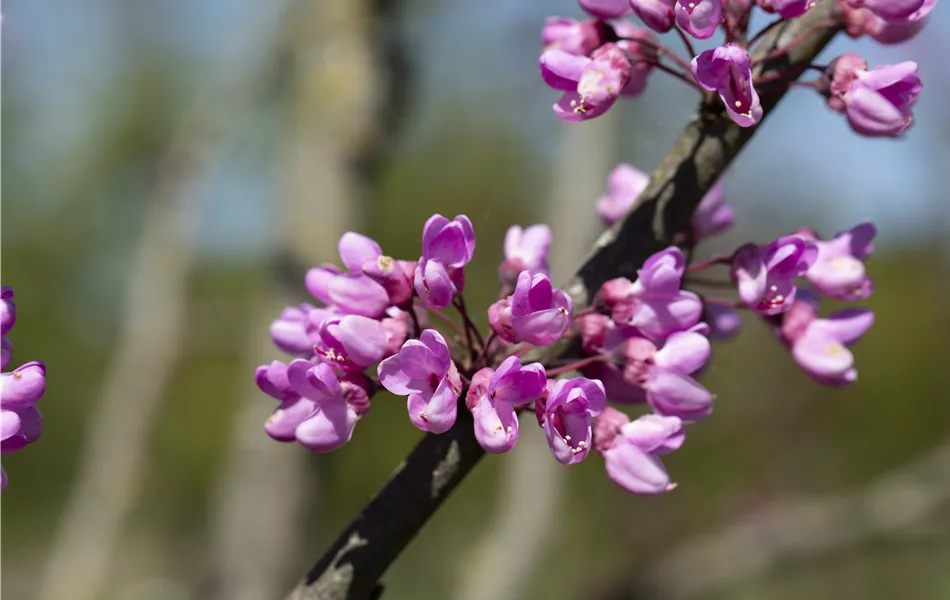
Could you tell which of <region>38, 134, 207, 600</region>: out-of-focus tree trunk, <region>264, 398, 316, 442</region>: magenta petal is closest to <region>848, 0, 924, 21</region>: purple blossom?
<region>264, 398, 316, 442</region>: magenta petal

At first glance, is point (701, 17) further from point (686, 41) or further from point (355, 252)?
point (355, 252)

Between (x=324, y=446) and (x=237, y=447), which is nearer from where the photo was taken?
(x=324, y=446)

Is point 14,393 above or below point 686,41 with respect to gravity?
below

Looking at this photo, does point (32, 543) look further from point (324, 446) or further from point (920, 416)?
point (324, 446)

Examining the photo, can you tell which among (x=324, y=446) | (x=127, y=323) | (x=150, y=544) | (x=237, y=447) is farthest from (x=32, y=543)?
(x=324, y=446)

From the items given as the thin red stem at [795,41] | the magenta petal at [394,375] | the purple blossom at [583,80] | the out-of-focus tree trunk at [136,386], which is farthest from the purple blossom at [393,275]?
the out-of-focus tree trunk at [136,386]

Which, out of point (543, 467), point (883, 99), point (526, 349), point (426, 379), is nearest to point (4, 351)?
point (426, 379)

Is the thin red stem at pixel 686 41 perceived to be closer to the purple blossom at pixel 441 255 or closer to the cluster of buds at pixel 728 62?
the cluster of buds at pixel 728 62
